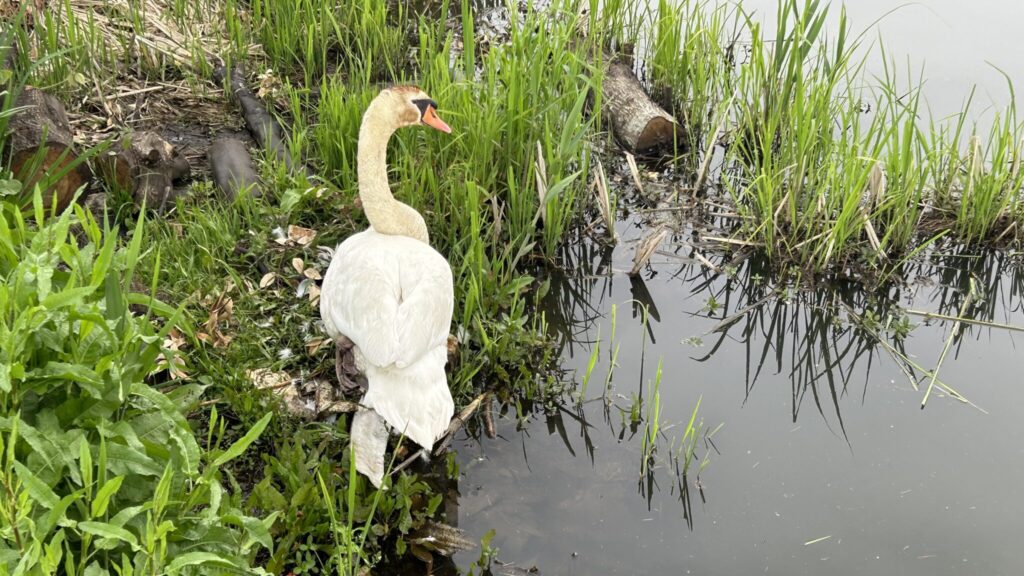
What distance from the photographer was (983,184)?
15.6 ft

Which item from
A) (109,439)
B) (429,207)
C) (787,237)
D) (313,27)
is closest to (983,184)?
(787,237)

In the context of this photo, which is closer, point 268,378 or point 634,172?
point 268,378

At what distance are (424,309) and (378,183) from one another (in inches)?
28.3

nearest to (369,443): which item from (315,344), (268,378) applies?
(268,378)

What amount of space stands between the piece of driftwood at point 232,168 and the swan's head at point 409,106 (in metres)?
1.03

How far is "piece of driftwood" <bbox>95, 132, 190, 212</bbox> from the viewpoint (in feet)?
14.7

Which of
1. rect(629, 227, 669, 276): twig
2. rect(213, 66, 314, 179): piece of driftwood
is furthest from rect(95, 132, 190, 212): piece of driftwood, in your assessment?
rect(629, 227, 669, 276): twig

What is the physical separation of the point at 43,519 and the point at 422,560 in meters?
1.47

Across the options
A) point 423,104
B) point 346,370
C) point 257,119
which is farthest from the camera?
point 257,119

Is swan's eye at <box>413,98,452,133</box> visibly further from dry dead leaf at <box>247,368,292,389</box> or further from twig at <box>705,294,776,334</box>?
twig at <box>705,294,776,334</box>

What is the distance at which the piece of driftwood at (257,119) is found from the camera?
5.01 metres

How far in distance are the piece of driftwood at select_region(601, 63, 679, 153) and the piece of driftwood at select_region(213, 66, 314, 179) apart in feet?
6.23

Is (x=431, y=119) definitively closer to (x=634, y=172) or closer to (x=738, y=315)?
(x=634, y=172)

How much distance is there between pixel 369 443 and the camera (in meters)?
3.35
